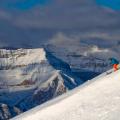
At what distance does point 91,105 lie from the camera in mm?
47062

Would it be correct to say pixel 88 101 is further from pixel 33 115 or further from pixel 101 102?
pixel 33 115

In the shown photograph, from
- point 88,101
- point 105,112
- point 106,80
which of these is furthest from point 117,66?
point 105,112

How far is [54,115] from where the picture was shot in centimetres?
4781

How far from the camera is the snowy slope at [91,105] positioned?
44.3 metres

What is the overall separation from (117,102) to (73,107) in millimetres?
4104

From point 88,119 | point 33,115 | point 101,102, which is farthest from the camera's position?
point 33,115

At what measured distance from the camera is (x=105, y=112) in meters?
44.0

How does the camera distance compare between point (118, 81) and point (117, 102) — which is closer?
point (117, 102)

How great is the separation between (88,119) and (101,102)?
3.84 metres

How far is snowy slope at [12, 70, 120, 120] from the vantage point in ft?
145

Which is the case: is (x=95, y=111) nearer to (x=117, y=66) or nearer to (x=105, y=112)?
(x=105, y=112)

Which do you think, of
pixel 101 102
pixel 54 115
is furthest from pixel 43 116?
pixel 101 102

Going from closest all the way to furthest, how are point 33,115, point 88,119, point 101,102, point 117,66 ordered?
point 88,119 < point 101,102 < point 33,115 < point 117,66

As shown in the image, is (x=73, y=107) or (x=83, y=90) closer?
(x=73, y=107)
